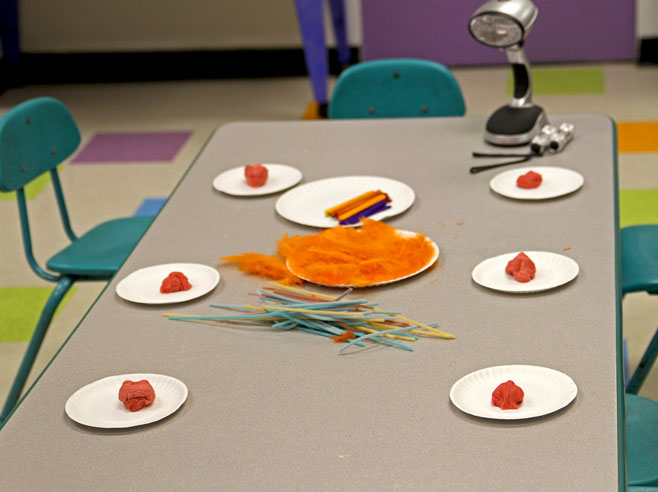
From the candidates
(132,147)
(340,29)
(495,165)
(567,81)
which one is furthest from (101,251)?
(567,81)

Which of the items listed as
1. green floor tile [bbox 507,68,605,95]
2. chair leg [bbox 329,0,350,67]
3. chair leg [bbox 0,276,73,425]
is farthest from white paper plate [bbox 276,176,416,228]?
chair leg [bbox 329,0,350,67]

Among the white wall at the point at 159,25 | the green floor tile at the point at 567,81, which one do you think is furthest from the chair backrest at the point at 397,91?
the white wall at the point at 159,25

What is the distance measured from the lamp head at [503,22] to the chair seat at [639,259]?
551mm

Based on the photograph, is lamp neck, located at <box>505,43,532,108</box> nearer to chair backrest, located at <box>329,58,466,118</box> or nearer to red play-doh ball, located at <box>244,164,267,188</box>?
chair backrest, located at <box>329,58,466,118</box>

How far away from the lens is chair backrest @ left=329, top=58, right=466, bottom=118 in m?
2.55

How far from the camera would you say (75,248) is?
239 centimetres

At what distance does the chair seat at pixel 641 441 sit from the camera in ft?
4.93

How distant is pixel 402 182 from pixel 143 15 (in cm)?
369

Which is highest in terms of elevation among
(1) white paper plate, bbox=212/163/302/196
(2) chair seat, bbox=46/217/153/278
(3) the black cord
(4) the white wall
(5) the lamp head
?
(5) the lamp head

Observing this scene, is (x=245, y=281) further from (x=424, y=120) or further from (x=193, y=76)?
(x=193, y=76)

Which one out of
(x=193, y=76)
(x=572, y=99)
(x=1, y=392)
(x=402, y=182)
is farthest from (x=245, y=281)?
(x=193, y=76)

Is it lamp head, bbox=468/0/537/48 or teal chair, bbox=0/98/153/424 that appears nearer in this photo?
lamp head, bbox=468/0/537/48

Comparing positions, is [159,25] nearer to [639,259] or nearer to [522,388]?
[639,259]

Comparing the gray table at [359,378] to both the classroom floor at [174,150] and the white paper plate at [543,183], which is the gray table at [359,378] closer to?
the white paper plate at [543,183]
